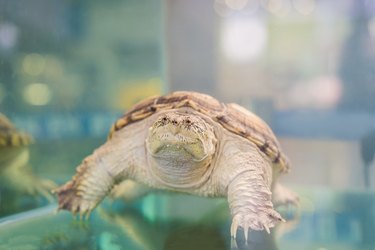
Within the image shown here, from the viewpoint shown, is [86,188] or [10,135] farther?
[10,135]

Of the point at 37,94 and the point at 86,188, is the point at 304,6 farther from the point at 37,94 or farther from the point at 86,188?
the point at 86,188

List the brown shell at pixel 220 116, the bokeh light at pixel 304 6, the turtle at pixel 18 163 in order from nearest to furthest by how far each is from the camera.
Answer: the brown shell at pixel 220 116
the turtle at pixel 18 163
the bokeh light at pixel 304 6

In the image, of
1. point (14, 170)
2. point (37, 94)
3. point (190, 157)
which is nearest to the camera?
point (190, 157)

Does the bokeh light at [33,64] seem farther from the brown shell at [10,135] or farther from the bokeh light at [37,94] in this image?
the brown shell at [10,135]

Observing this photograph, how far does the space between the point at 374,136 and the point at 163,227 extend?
Answer: 1.65 m

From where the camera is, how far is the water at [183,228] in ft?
4.48

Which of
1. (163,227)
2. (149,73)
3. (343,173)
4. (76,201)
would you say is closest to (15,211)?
(76,201)

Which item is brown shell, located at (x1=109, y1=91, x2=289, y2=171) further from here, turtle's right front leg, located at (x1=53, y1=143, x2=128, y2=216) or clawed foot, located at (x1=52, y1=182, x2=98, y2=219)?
clawed foot, located at (x1=52, y1=182, x2=98, y2=219)

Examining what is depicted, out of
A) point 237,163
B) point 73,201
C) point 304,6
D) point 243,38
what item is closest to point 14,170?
point 73,201

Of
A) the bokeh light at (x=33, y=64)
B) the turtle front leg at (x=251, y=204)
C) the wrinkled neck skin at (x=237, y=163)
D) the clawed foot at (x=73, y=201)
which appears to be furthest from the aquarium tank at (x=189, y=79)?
the turtle front leg at (x=251, y=204)

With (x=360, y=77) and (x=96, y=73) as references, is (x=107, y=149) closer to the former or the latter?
(x=96, y=73)

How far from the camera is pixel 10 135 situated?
7.38 ft

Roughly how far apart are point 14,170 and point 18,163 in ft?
0.46

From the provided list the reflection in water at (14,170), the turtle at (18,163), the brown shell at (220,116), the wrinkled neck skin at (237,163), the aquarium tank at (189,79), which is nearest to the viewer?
the wrinkled neck skin at (237,163)
